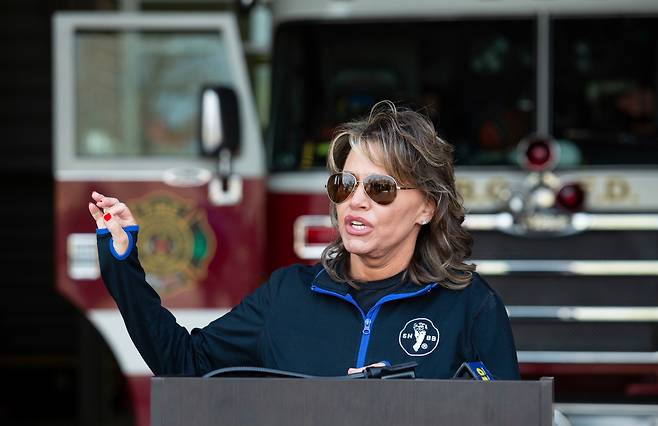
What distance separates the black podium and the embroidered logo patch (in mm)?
513

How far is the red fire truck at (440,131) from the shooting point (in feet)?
19.5

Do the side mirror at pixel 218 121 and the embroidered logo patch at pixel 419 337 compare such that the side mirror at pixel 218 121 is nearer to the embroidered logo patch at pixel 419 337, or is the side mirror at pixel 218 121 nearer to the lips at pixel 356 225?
the lips at pixel 356 225

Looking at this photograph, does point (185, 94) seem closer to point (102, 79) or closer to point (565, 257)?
point (102, 79)

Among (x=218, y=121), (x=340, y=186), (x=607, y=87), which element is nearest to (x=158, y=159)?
(x=218, y=121)

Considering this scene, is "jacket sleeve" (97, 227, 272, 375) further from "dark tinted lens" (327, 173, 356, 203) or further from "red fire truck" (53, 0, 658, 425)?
"red fire truck" (53, 0, 658, 425)

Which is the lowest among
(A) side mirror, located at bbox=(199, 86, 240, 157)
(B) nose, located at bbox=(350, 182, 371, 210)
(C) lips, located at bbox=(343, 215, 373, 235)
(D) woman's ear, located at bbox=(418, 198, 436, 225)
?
(C) lips, located at bbox=(343, 215, 373, 235)

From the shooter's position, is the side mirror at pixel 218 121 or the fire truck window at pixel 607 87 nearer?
the side mirror at pixel 218 121

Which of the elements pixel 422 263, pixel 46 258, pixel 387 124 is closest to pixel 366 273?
pixel 422 263

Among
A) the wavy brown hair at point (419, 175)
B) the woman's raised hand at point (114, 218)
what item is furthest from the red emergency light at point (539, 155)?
the woman's raised hand at point (114, 218)

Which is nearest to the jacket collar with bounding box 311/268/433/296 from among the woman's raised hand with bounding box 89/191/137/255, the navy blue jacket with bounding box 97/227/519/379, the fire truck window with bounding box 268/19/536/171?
the navy blue jacket with bounding box 97/227/519/379

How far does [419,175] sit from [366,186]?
0.46 feet

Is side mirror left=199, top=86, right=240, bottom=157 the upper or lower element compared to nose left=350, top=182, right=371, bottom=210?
upper

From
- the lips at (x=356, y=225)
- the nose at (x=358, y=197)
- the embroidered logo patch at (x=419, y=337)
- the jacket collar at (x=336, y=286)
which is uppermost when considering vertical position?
the nose at (x=358, y=197)

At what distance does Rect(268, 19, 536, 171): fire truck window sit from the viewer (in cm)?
602
